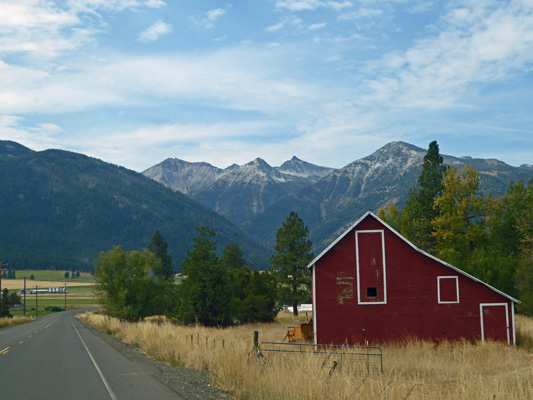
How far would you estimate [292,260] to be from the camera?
64188mm

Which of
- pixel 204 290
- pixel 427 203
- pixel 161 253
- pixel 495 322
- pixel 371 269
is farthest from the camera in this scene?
pixel 161 253

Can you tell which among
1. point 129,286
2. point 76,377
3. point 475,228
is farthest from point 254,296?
point 76,377

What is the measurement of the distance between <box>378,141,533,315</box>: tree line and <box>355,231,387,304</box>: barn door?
1933 centimetres

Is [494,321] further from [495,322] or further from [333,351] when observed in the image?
[333,351]

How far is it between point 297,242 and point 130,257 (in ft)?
68.7

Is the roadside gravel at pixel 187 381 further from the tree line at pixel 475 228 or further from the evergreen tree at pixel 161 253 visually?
the evergreen tree at pixel 161 253

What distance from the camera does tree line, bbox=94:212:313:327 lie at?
40.3 m

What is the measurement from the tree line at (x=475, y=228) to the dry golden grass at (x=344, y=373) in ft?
69.2

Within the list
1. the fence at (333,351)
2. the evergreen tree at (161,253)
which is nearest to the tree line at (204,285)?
the fence at (333,351)

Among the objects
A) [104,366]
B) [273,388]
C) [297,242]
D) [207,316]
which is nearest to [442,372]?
[273,388]

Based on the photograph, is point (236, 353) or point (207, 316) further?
point (207, 316)

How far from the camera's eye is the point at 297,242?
2579 inches

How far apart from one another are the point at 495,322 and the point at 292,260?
3547 cm

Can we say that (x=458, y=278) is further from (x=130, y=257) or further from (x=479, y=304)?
(x=130, y=257)
